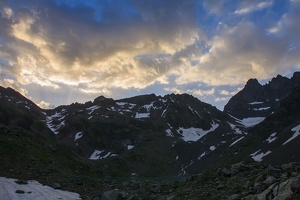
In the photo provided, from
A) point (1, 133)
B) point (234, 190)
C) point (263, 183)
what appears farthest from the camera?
point (1, 133)

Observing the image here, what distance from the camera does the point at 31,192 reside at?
3419cm

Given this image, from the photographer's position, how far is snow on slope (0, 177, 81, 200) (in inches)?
1250

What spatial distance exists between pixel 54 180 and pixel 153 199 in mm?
17963

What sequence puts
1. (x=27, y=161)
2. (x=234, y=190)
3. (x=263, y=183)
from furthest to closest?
(x=27, y=161)
(x=234, y=190)
(x=263, y=183)

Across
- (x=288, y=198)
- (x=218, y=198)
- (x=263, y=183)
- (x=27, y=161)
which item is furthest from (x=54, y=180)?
(x=288, y=198)

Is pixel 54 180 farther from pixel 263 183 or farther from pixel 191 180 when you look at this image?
pixel 263 183

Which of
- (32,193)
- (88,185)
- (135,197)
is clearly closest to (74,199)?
(32,193)

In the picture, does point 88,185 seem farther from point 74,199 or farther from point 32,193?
point 32,193

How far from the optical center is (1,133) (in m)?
60.0

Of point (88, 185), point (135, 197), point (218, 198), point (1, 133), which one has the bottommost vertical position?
point (218, 198)

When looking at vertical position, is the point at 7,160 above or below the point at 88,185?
above

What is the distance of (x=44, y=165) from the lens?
52.3 metres

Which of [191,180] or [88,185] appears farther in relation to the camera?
[88,185]

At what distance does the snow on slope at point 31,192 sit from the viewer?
31.8 m
